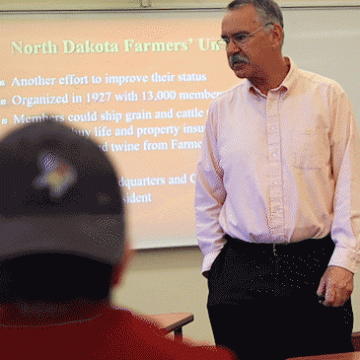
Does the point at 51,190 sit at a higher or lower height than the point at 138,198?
higher

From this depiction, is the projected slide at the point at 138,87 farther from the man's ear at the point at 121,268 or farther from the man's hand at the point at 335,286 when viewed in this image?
the man's ear at the point at 121,268

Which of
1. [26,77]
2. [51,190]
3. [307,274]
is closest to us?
[51,190]

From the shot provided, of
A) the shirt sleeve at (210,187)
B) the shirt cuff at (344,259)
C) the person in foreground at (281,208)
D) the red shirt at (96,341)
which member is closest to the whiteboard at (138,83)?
the shirt sleeve at (210,187)

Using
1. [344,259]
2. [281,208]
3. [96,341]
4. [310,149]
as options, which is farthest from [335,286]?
[96,341]

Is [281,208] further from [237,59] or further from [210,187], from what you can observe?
[237,59]

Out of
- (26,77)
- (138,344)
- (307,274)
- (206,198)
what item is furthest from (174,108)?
(138,344)

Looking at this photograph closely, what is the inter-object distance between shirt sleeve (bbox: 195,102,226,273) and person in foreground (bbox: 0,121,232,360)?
1.33 metres

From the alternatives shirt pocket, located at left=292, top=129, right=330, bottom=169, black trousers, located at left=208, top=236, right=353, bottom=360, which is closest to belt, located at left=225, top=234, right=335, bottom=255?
black trousers, located at left=208, top=236, right=353, bottom=360

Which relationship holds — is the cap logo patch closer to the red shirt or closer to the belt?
the red shirt

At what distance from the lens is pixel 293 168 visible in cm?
167

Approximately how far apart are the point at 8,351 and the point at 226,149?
1347mm

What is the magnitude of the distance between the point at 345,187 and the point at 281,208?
Answer: 0.68 ft

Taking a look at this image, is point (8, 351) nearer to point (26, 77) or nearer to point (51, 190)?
point (51, 190)

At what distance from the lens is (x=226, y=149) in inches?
69.8
